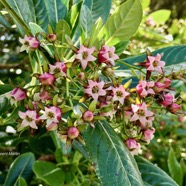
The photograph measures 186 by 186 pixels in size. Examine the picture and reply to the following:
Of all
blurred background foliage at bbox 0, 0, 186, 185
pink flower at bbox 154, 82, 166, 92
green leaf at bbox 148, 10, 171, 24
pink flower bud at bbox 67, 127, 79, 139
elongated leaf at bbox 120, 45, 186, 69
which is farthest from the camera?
green leaf at bbox 148, 10, 171, 24

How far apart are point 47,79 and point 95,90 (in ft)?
0.35

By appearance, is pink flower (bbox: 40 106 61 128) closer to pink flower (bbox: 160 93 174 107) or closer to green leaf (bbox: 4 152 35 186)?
pink flower (bbox: 160 93 174 107)

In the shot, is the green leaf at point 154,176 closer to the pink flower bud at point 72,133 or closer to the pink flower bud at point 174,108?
the pink flower bud at point 174,108

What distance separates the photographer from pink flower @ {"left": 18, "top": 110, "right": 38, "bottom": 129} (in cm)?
105

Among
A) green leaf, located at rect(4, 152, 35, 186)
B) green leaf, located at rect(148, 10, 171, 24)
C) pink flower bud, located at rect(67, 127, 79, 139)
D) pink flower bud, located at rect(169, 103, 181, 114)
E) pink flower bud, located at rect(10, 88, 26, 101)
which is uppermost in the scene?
pink flower bud, located at rect(10, 88, 26, 101)

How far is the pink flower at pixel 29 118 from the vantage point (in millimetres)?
1046

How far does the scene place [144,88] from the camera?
109 cm

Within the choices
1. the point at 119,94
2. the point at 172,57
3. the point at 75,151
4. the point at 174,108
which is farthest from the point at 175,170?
the point at 119,94

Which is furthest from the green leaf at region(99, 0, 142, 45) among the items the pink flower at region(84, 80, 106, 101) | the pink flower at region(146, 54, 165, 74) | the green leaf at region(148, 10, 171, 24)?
the green leaf at region(148, 10, 171, 24)

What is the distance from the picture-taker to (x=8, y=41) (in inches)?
87.3

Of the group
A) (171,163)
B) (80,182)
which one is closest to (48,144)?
(80,182)

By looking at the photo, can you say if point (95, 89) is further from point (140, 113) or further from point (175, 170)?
point (175, 170)

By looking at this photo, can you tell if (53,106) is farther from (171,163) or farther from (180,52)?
(171,163)

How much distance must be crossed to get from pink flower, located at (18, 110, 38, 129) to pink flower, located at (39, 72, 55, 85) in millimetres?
70
